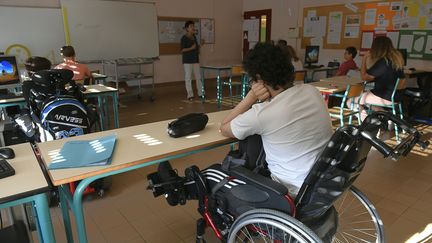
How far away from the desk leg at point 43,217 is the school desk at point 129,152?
0.07 meters

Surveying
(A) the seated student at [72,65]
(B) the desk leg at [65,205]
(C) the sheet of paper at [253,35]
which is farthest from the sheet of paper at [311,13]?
(B) the desk leg at [65,205]

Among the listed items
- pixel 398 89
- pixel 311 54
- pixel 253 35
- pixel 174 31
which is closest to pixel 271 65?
pixel 398 89

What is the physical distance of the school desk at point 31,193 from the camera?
1060 mm

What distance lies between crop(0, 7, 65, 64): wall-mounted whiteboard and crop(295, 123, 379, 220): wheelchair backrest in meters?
5.93

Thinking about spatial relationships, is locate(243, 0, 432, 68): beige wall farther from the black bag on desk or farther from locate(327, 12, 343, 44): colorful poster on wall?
the black bag on desk

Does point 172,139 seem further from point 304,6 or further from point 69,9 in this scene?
point 304,6

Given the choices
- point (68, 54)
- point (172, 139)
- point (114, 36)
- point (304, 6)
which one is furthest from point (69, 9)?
point (172, 139)

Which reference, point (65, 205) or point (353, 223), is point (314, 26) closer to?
point (353, 223)

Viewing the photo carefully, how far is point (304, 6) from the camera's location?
22.4 ft

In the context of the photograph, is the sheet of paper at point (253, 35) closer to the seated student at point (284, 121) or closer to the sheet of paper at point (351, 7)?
the sheet of paper at point (351, 7)

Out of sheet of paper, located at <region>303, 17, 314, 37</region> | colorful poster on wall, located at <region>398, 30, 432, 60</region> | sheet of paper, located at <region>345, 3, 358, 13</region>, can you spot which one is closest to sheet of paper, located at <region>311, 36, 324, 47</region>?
sheet of paper, located at <region>303, 17, 314, 37</region>

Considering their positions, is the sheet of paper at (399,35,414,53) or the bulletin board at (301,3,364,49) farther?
the bulletin board at (301,3,364,49)

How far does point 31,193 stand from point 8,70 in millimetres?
2690

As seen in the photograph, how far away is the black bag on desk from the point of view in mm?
1637
